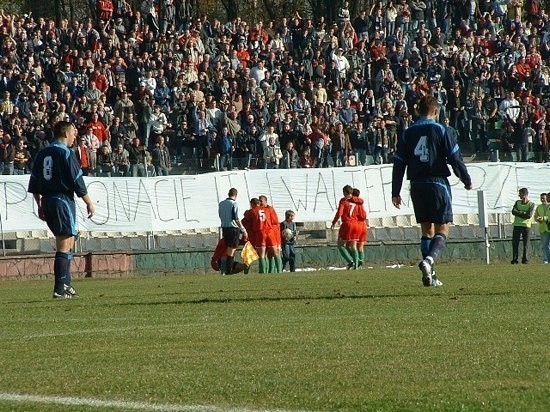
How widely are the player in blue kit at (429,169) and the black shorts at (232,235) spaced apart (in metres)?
14.8

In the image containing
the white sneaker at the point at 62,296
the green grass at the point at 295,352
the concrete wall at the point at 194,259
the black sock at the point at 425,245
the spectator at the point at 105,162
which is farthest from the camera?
the spectator at the point at 105,162

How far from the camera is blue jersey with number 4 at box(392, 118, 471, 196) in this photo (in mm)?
15258

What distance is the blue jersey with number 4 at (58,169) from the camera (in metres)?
16.5

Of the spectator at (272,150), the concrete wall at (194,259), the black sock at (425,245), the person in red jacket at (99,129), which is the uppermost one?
the person in red jacket at (99,129)

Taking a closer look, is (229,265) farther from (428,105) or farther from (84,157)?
A: (428,105)

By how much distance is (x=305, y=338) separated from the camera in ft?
31.9

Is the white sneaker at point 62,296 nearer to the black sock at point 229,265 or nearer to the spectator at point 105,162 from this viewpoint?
the black sock at point 229,265

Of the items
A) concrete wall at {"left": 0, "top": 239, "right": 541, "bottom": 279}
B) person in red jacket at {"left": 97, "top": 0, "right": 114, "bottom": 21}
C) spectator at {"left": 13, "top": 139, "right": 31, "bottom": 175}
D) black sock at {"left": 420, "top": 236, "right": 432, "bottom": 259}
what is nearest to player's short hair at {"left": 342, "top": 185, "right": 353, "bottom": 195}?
concrete wall at {"left": 0, "top": 239, "right": 541, "bottom": 279}

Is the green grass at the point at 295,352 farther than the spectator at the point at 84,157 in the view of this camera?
No

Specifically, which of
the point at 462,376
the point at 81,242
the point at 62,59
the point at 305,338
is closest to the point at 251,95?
the point at 62,59

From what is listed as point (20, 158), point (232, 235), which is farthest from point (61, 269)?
point (20, 158)

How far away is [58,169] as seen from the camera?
16562 mm

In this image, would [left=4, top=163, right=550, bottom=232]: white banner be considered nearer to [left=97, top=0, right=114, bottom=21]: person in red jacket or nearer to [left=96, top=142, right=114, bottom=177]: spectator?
[left=96, top=142, right=114, bottom=177]: spectator

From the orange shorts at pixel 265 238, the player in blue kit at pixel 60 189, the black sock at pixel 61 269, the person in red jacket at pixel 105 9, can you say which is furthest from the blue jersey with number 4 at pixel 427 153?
the person in red jacket at pixel 105 9
